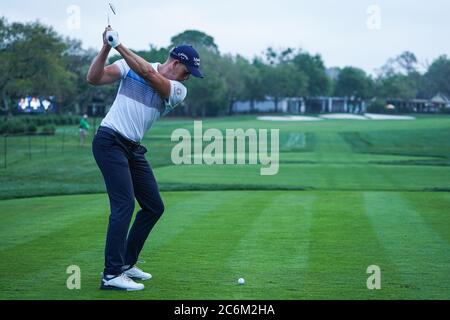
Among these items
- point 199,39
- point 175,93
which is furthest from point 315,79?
point 175,93

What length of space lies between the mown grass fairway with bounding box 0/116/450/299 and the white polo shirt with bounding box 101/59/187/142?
1.82m

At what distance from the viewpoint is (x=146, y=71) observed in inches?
348

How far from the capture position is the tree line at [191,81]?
8519 cm

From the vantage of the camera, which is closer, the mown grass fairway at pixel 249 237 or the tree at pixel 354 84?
the mown grass fairway at pixel 249 237

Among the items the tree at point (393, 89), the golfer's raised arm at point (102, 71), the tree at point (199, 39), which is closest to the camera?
the golfer's raised arm at point (102, 71)

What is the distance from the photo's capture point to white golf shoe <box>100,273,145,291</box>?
9.09 m

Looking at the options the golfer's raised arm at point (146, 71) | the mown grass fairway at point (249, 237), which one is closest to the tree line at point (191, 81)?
the mown grass fairway at point (249, 237)

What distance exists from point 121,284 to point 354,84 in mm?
191105

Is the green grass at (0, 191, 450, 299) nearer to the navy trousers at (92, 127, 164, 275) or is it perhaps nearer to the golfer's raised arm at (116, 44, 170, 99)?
the navy trousers at (92, 127, 164, 275)

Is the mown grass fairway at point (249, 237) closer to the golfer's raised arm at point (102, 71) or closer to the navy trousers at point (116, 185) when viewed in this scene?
the navy trousers at point (116, 185)

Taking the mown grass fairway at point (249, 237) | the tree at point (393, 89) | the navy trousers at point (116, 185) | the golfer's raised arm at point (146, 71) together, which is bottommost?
the mown grass fairway at point (249, 237)

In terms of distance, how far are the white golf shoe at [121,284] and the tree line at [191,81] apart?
3156 centimetres
